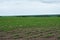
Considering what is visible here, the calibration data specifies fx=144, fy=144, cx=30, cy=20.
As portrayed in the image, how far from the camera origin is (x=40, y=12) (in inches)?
35.7

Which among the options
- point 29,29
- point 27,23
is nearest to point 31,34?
point 29,29

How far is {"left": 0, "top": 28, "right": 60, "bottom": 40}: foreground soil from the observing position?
1.77 m

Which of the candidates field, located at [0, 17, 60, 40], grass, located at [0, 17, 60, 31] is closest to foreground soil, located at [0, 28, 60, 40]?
field, located at [0, 17, 60, 40]

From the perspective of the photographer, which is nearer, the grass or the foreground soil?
the foreground soil

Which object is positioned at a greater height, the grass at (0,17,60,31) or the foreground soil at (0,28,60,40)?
the grass at (0,17,60,31)

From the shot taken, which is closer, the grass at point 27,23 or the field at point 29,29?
the field at point 29,29

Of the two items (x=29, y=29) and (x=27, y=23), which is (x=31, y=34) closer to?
(x=29, y=29)

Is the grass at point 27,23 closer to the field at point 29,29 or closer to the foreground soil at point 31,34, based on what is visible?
the field at point 29,29

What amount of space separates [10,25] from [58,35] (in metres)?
0.81

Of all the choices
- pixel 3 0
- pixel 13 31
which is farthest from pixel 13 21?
pixel 3 0

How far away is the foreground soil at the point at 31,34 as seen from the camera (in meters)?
1.77

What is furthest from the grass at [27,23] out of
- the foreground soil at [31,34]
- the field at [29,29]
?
the foreground soil at [31,34]

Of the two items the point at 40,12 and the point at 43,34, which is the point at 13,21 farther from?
the point at 40,12

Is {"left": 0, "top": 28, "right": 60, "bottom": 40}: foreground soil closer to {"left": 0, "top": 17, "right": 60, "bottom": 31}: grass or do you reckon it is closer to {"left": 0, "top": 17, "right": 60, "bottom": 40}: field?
{"left": 0, "top": 17, "right": 60, "bottom": 40}: field
